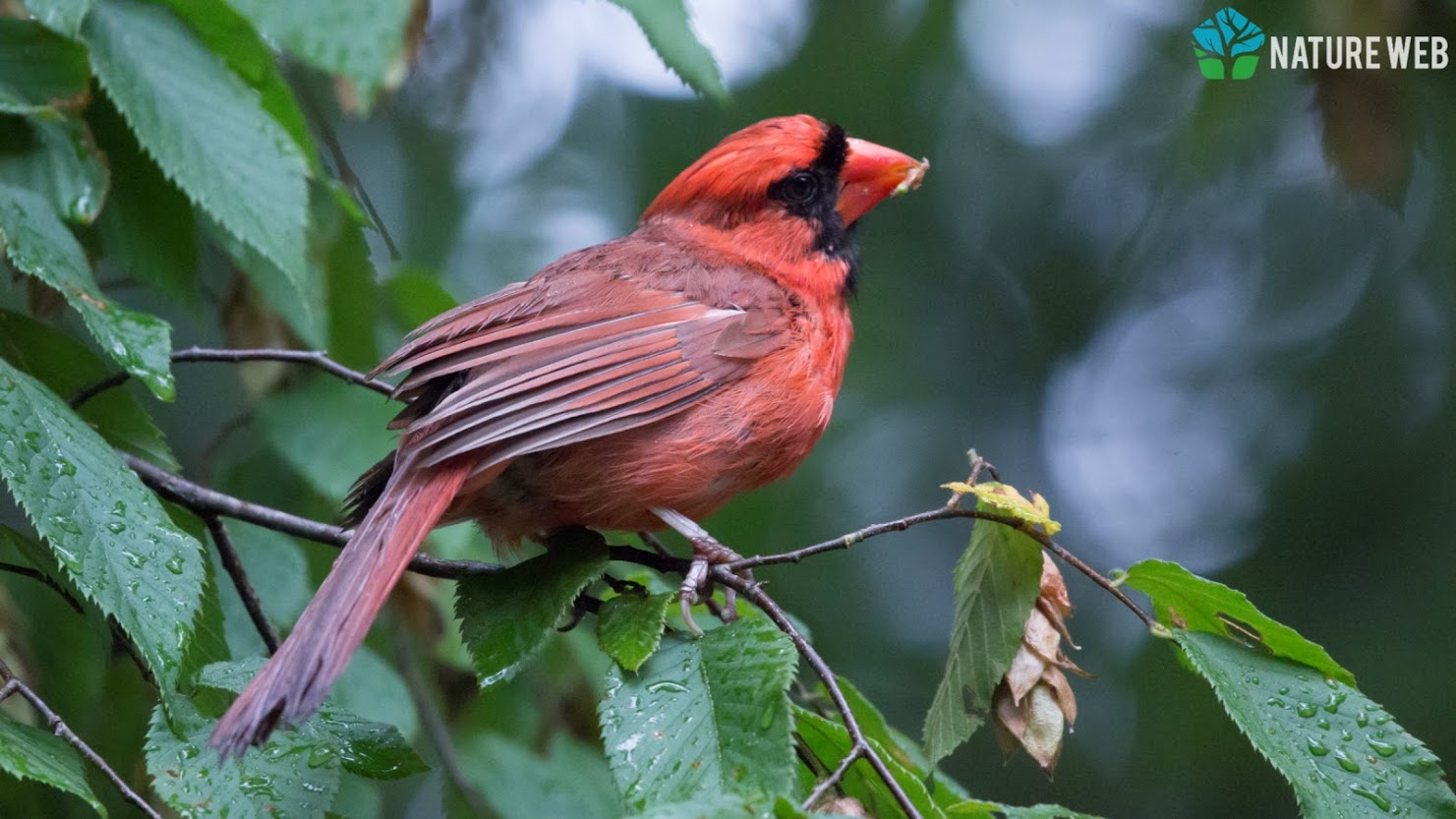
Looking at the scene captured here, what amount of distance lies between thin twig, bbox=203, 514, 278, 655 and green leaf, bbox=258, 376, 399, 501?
16.5 inches

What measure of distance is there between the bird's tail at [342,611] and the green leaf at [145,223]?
68 centimetres

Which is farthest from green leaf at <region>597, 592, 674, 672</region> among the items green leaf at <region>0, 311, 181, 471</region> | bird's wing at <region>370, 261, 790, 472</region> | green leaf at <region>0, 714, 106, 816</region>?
green leaf at <region>0, 311, 181, 471</region>

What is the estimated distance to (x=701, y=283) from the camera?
2814 millimetres

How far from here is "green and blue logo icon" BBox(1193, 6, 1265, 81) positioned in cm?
381

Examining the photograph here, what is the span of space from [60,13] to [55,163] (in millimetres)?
245

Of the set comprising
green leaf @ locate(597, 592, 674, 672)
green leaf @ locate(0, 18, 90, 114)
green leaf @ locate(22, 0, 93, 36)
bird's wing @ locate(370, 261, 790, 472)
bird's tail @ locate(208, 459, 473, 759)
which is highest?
green leaf @ locate(22, 0, 93, 36)

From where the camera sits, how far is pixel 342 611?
183 cm

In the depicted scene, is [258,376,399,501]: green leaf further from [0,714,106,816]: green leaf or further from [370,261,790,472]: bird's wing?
[0,714,106,816]: green leaf

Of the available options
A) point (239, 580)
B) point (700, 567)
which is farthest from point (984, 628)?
point (239, 580)

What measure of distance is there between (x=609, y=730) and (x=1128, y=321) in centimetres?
494

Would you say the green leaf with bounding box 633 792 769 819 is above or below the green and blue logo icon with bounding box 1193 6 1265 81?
below

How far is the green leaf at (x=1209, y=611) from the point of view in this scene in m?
1.95

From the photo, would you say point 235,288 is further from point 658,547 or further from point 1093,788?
point 1093,788

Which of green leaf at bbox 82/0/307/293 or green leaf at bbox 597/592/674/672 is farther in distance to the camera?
green leaf at bbox 82/0/307/293
